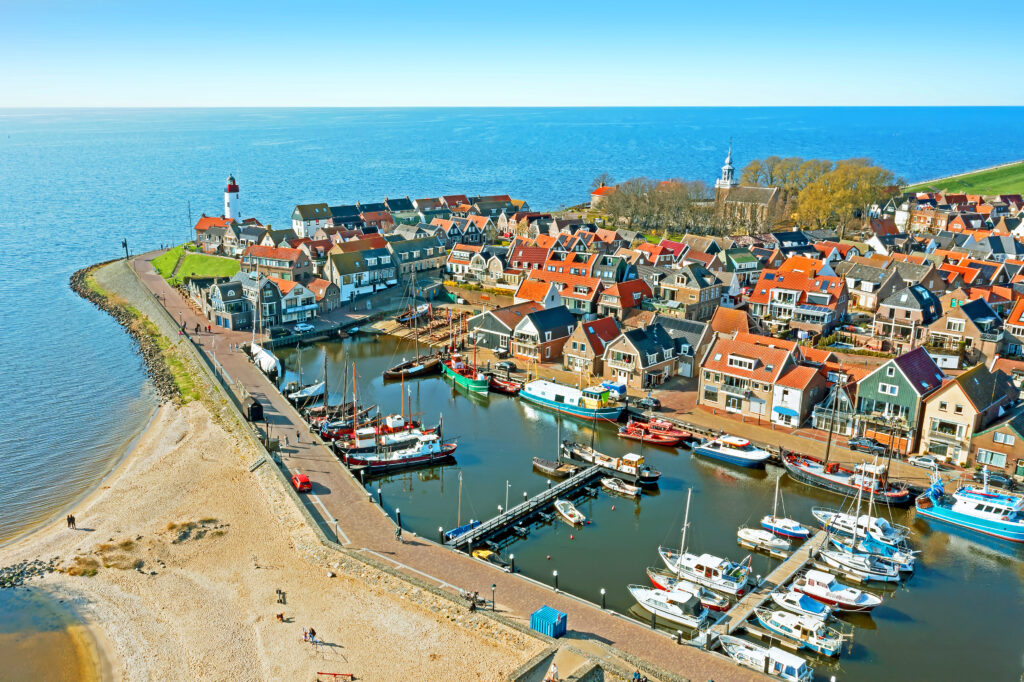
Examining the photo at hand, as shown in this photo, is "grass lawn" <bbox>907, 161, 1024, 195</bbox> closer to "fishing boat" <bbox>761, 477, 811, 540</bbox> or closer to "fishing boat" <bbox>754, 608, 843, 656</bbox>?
"fishing boat" <bbox>761, 477, 811, 540</bbox>

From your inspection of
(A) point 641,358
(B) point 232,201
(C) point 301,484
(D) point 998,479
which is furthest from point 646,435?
(B) point 232,201

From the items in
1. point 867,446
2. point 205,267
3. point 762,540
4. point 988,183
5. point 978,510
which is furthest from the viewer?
point 988,183

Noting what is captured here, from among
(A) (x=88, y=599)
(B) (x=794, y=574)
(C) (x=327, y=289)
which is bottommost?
(A) (x=88, y=599)

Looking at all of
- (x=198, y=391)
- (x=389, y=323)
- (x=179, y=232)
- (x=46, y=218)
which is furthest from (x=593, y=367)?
(x=46, y=218)

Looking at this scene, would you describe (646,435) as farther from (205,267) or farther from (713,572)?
(205,267)

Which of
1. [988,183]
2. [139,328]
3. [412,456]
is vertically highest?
[988,183]

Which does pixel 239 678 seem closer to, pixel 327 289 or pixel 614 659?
pixel 614 659

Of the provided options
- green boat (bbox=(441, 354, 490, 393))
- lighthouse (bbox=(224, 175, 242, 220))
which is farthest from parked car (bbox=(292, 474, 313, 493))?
lighthouse (bbox=(224, 175, 242, 220))
